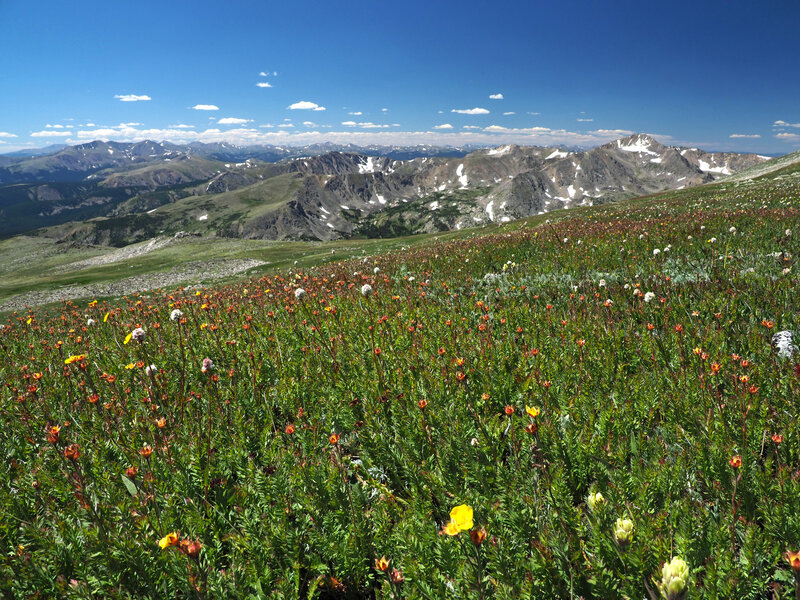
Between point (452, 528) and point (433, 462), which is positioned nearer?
point (452, 528)

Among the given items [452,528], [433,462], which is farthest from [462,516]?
[433,462]

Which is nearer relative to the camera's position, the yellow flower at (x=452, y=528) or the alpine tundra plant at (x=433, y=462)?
the yellow flower at (x=452, y=528)

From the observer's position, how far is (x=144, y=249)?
99.6 metres

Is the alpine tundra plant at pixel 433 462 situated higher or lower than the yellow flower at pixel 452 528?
lower

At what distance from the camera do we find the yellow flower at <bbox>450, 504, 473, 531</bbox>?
1.57m

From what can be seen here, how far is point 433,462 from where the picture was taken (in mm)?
3174

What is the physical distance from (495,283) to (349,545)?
7.05m

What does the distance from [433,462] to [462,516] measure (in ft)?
5.40

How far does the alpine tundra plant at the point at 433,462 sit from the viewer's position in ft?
6.88

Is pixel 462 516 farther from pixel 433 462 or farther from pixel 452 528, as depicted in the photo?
pixel 433 462

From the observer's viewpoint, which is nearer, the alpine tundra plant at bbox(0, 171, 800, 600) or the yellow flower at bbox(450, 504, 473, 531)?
the yellow flower at bbox(450, 504, 473, 531)

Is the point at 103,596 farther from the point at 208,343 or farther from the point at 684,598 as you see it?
the point at 208,343

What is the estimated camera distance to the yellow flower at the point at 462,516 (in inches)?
61.8

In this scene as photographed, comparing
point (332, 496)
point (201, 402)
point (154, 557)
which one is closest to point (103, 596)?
point (154, 557)
